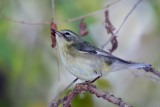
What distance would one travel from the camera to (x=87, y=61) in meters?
3.84

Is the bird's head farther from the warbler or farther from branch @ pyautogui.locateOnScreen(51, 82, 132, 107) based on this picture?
branch @ pyautogui.locateOnScreen(51, 82, 132, 107)

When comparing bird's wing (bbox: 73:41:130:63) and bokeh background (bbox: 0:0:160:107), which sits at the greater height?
bokeh background (bbox: 0:0:160:107)

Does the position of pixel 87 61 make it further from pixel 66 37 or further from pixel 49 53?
pixel 49 53

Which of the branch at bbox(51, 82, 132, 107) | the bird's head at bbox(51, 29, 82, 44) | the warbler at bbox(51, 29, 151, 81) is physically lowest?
the branch at bbox(51, 82, 132, 107)

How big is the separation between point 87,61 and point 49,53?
1916 mm

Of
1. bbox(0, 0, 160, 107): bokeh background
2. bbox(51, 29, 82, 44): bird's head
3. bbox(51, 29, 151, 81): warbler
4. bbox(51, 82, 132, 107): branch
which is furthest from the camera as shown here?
bbox(0, 0, 160, 107): bokeh background

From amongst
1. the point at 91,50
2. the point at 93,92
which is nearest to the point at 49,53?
the point at 91,50

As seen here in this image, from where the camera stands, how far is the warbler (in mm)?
3775

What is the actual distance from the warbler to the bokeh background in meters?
0.99

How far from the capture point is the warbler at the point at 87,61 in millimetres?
3775

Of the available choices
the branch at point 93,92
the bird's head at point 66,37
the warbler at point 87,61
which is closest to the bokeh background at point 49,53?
the bird's head at point 66,37

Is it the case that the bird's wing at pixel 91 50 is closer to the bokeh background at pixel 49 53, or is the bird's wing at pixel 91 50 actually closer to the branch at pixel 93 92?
the branch at pixel 93 92

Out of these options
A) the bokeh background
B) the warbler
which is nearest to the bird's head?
the warbler

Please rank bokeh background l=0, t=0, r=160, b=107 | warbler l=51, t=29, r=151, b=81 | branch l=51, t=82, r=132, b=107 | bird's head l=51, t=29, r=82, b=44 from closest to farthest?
branch l=51, t=82, r=132, b=107 → warbler l=51, t=29, r=151, b=81 → bird's head l=51, t=29, r=82, b=44 → bokeh background l=0, t=0, r=160, b=107
